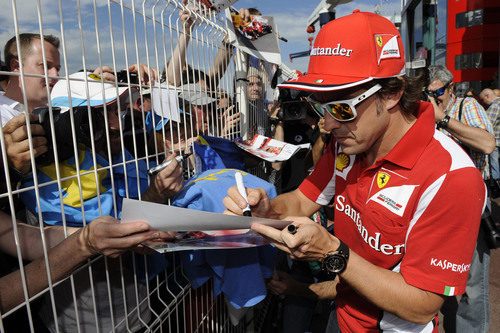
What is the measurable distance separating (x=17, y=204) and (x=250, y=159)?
56.6 inches

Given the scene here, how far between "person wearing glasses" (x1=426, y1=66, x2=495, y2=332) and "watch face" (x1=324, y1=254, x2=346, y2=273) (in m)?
1.59

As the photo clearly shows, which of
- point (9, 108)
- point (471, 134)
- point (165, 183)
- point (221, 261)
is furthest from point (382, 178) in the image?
point (471, 134)

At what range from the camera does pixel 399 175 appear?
4.27 ft

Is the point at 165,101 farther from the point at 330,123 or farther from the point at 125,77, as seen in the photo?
the point at 330,123

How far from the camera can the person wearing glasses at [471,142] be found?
2324mm

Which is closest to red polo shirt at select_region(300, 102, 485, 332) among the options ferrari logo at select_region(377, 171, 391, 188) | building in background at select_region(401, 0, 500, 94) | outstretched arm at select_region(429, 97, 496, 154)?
ferrari logo at select_region(377, 171, 391, 188)

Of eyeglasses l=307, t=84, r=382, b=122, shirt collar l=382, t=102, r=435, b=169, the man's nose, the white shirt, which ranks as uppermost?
the white shirt

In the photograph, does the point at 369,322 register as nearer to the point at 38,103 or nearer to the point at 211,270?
the point at 211,270

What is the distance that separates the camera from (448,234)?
1.13 m

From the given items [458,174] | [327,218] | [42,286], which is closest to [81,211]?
[42,286]

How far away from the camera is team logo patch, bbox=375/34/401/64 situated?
126 cm

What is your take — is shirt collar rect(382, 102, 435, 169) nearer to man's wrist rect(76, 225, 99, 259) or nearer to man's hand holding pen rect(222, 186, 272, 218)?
man's hand holding pen rect(222, 186, 272, 218)

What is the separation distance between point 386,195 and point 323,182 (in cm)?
54

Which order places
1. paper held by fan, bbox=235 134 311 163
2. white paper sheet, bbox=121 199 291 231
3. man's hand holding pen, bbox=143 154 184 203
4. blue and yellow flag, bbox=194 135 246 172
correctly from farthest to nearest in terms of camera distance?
paper held by fan, bbox=235 134 311 163 → blue and yellow flag, bbox=194 135 246 172 → man's hand holding pen, bbox=143 154 184 203 → white paper sheet, bbox=121 199 291 231
